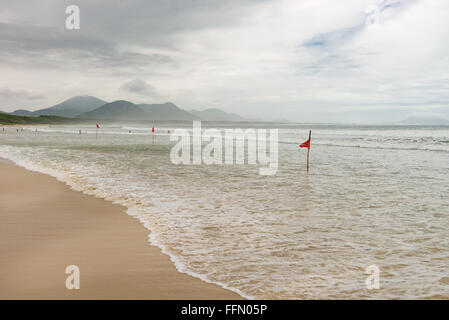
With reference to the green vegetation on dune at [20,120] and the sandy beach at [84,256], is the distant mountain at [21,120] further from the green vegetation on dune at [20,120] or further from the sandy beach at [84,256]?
the sandy beach at [84,256]

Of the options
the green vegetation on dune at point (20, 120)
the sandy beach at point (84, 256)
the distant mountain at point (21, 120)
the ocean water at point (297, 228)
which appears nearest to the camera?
the sandy beach at point (84, 256)

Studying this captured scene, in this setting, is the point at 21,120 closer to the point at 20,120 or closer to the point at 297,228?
the point at 20,120

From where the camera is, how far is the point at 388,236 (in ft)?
22.2

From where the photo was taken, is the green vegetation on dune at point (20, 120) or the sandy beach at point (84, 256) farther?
the green vegetation on dune at point (20, 120)

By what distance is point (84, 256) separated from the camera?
18.1 feet

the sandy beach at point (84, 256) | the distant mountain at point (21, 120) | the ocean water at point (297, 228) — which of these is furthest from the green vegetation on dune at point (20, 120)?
the sandy beach at point (84, 256)

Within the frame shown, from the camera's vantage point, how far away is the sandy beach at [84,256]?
4.40 metres

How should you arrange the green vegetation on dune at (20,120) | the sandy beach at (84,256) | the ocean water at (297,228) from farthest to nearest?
the green vegetation on dune at (20,120), the ocean water at (297,228), the sandy beach at (84,256)

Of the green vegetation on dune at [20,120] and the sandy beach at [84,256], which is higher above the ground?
the green vegetation on dune at [20,120]

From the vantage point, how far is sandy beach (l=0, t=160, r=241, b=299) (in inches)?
173

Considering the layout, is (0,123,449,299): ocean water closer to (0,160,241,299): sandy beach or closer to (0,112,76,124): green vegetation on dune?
(0,160,241,299): sandy beach
